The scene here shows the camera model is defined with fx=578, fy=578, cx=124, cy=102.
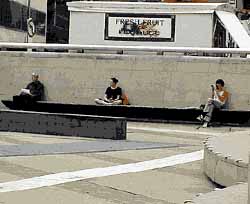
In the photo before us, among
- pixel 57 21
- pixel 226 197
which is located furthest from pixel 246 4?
pixel 226 197

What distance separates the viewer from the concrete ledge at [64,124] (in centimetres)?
1180

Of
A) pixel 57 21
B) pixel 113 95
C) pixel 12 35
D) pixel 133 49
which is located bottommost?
pixel 113 95

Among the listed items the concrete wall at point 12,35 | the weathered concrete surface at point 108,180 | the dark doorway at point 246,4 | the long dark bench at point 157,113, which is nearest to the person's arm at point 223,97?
the long dark bench at point 157,113

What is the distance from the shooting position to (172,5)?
21641mm

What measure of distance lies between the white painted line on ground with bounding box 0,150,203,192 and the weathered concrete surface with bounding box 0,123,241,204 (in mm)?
177

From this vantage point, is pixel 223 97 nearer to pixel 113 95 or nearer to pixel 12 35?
pixel 113 95

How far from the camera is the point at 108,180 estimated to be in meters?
7.50

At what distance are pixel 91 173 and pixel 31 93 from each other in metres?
10.3

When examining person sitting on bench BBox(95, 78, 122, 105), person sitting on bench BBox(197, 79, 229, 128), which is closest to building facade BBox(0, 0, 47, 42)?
person sitting on bench BBox(95, 78, 122, 105)

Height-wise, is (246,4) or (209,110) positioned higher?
(246,4)

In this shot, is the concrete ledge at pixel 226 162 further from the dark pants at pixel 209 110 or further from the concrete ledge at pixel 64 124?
the dark pants at pixel 209 110

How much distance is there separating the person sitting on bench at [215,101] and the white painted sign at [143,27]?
551 centimetres

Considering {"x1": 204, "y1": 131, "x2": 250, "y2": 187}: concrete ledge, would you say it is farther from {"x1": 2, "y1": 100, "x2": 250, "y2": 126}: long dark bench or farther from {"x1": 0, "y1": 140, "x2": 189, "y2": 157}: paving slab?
{"x1": 2, "y1": 100, "x2": 250, "y2": 126}: long dark bench

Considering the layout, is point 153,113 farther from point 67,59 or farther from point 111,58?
point 67,59
